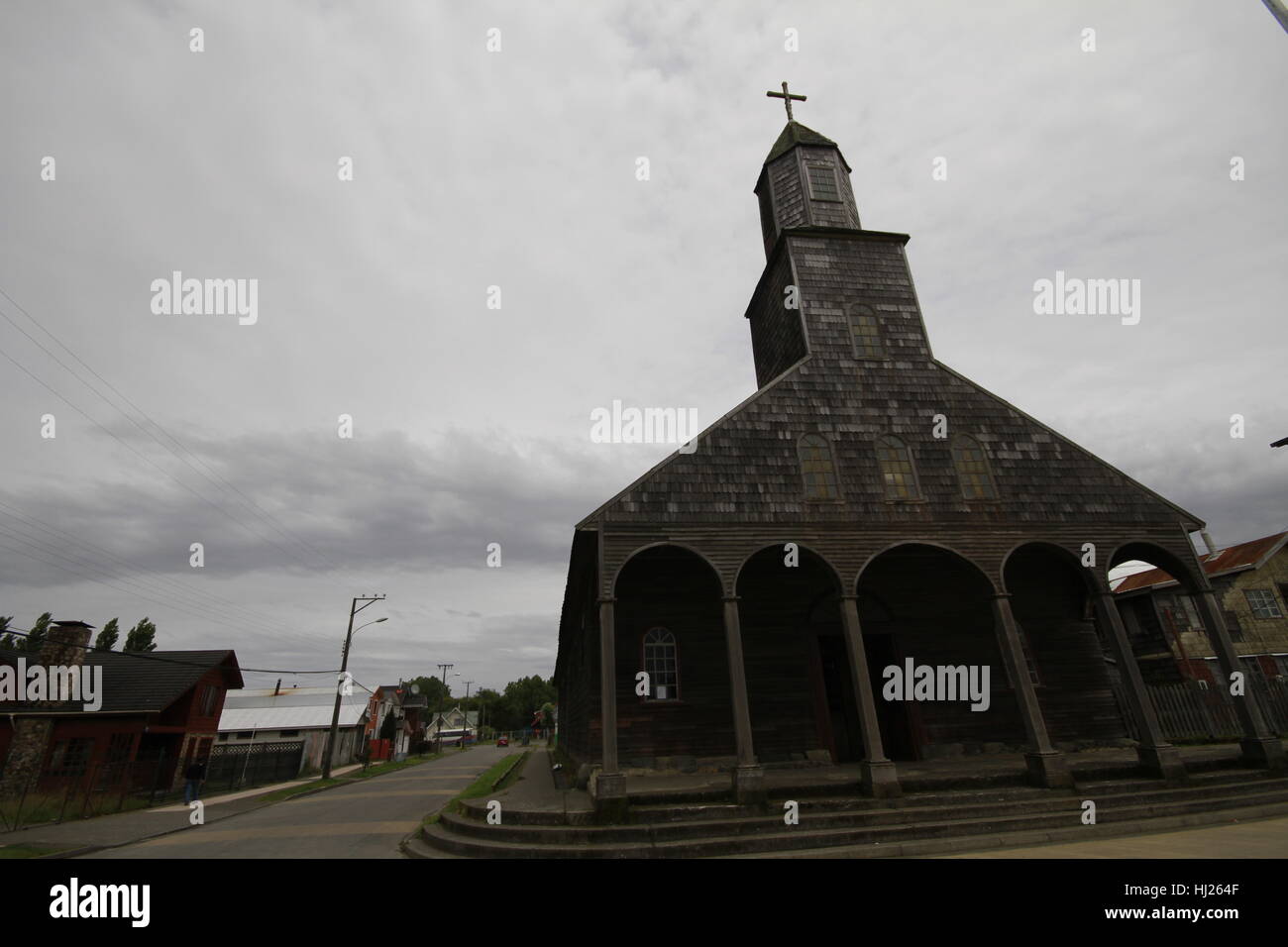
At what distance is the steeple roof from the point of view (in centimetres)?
1736

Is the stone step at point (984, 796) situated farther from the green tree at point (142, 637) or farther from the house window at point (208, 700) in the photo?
the green tree at point (142, 637)

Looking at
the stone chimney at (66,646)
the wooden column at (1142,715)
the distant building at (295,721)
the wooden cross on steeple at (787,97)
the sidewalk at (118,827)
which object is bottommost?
the distant building at (295,721)

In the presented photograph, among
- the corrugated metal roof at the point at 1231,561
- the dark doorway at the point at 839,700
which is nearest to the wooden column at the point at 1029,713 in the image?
the dark doorway at the point at 839,700

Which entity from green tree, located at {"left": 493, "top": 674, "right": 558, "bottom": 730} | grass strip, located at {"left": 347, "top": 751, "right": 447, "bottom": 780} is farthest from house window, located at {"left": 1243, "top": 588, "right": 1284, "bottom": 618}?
green tree, located at {"left": 493, "top": 674, "right": 558, "bottom": 730}

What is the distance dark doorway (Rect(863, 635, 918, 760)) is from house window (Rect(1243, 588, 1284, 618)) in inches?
996

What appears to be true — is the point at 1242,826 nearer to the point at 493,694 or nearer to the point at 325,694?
the point at 325,694

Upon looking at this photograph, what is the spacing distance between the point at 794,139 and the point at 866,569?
1324 cm

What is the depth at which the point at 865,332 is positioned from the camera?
14.6m

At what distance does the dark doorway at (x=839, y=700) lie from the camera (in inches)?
503

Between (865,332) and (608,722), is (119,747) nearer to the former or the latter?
(608,722)

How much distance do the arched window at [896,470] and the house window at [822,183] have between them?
8233 millimetres

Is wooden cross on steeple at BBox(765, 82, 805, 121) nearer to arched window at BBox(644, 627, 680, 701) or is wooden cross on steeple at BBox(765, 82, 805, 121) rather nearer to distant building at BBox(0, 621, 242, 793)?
arched window at BBox(644, 627, 680, 701)
